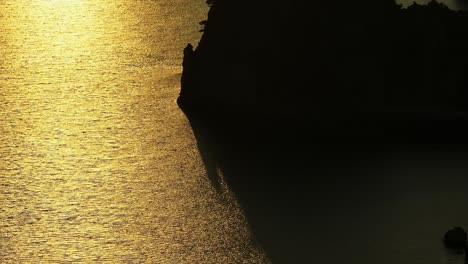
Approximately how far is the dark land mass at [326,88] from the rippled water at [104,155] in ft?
2.34

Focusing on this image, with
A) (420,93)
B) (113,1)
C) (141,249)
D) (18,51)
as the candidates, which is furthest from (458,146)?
(113,1)

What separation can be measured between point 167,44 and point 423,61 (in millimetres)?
6415

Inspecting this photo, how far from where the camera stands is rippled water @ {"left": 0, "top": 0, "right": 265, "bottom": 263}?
18359 millimetres

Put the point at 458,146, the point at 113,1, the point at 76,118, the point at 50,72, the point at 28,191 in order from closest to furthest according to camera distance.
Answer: the point at 28,191
the point at 458,146
the point at 76,118
the point at 50,72
the point at 113,1

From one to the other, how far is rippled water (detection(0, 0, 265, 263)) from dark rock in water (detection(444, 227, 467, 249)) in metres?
2.17

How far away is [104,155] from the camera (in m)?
21.4


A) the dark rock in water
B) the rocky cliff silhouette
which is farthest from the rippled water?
the dark rock in water

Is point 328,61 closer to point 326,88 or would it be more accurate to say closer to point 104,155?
point 326,88

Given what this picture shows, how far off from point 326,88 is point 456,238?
4.83m

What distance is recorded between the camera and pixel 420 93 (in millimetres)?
22344

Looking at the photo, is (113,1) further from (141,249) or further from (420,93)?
(141,249)

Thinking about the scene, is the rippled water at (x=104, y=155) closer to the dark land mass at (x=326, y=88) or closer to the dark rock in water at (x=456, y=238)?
the dark land mass at (x=326, y=88)

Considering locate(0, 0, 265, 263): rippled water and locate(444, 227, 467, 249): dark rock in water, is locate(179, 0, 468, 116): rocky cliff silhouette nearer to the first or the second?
locate(0, 0, 265, 263): rippled water

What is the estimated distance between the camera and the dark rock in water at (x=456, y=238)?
58.8 feet
